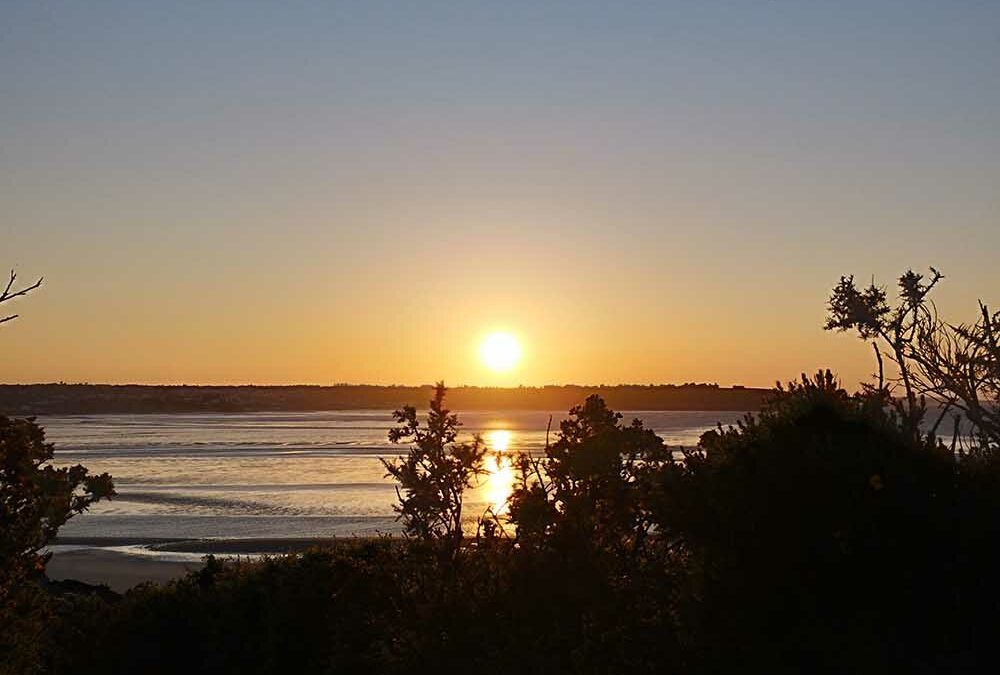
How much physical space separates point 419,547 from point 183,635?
3.09 metres

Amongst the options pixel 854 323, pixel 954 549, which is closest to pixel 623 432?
pixel 954 549

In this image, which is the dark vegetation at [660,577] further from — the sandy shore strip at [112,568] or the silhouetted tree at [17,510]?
the sandy shore strip at [112,568]

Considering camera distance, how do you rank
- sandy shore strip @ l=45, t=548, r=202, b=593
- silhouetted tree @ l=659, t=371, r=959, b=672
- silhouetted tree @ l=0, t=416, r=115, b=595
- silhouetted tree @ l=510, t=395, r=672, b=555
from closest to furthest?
silhouetted tree @ l=659, t=371, r=959, b=672 → silhouetted tree @ l=510, t=395, r=672, b=555 → silhouetted tree @ l=0, t=416, r=115, b=595 → sandy shore strip @ l=45, t=548, r=202, b=593

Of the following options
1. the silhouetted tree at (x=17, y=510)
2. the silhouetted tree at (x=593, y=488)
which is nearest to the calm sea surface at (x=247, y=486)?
the silhouetted tree at (x=593, y=488)

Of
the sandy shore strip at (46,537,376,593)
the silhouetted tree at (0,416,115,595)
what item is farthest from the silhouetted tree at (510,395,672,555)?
the sandy shore strip at (46,537,376,593)

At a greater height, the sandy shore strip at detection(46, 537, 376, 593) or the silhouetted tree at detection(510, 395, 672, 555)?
the silhouetted tree at detection(510, 395, 672, 555)

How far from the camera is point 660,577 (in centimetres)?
1126

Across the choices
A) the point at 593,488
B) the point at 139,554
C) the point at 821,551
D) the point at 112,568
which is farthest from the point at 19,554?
the point at 139,554

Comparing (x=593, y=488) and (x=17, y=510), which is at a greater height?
(x=593, y=488)

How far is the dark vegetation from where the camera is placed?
391 inches

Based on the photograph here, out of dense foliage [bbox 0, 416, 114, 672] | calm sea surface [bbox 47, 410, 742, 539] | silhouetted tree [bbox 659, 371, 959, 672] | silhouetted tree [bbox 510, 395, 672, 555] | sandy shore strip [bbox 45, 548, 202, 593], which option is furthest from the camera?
calm sea surface [bbox 47, 410, 742, 539]

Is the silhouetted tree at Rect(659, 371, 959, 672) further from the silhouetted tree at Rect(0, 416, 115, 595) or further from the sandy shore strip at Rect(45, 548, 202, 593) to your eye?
the sandy shore strip at Rect(45, 548, 202, 593)

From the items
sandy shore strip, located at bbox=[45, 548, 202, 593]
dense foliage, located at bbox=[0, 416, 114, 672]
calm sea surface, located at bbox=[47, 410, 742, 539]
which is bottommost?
sandy shore strip, located at bbox=[45, 548, 202, 593]

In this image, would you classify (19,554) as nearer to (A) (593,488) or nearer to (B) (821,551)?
(A) (593,488)
